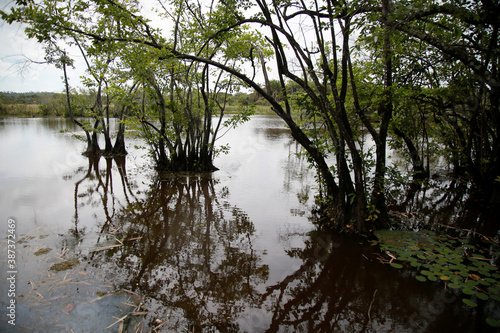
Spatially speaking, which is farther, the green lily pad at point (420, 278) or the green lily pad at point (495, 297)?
the green lily pad at point (420, 278)

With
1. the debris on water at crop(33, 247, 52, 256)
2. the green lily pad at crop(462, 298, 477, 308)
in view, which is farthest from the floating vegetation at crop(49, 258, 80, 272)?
the green lily pad at crop(462, 298, 477, 308)

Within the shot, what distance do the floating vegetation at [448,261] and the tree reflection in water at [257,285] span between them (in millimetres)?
135

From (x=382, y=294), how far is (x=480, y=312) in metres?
0.96

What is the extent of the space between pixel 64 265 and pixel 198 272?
1759 millimetres

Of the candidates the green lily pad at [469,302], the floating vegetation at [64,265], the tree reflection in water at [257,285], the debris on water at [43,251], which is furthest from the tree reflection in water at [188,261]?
the green lily pad at [469,302]

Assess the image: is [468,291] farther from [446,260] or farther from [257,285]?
[257,285]

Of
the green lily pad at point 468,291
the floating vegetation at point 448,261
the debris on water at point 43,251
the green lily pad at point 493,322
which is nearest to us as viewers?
the green lily pad at point 493,322

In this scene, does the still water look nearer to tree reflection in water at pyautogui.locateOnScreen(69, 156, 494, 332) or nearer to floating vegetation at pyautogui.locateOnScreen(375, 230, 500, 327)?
tree reflection in water at pyautogui.locateOnScreen(69, 156, 494, 332)

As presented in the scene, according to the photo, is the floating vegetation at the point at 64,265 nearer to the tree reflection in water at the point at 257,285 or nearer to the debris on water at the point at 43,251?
the tree reflection in water at the point at 257,285

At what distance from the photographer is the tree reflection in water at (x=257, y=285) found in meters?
2.85

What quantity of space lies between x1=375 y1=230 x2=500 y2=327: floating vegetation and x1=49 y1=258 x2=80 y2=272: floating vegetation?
14.0 feet

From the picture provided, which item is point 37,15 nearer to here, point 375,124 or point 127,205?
point 127,205

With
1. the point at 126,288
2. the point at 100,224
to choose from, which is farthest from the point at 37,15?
the point at 126,288

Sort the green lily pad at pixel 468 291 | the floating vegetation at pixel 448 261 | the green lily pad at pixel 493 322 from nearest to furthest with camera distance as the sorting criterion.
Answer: the green lily pad at pixel 493 322, the green lily pad at pixel 468 291, the floating vegetation at pixel 448 261
